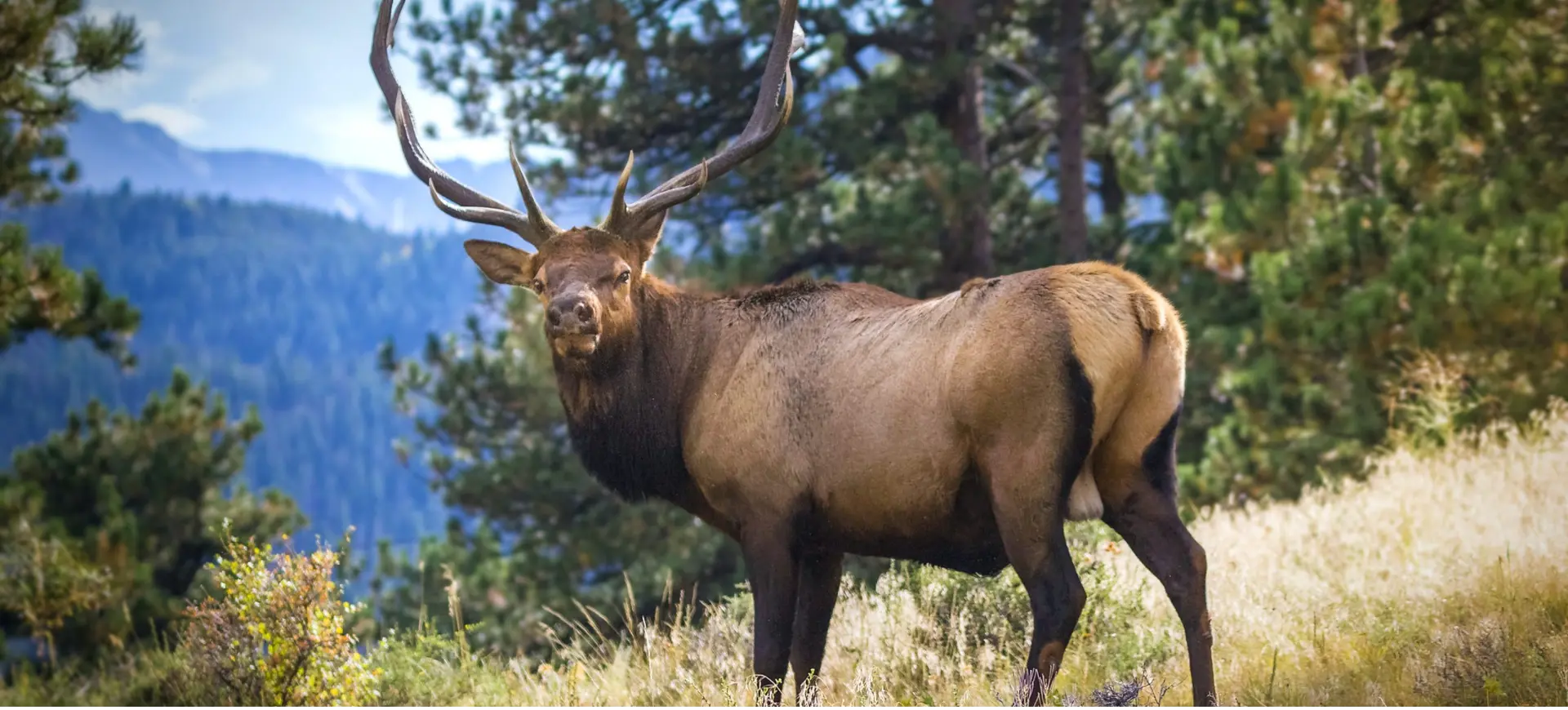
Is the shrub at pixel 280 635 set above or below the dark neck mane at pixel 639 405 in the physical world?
below

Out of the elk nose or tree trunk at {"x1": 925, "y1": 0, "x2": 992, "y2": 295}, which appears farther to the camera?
tree trunk at {"x1": 925, "y1": 0, "x2": 992, "y2": 295}

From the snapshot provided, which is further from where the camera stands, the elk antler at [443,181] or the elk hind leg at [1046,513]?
the elk antler at [443,181]

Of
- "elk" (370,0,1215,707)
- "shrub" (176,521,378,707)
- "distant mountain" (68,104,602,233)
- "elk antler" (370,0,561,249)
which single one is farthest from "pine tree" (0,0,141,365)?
"distant mountain" (68,104,602,233)

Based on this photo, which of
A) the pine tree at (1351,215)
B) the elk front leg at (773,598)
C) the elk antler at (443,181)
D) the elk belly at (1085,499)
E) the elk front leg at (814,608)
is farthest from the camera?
the pine tree at (1351,215)

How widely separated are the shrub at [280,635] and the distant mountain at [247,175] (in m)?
67.8

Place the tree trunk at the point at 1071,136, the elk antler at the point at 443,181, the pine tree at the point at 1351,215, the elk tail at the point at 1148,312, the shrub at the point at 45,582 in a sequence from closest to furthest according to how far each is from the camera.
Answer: the elk tail at the point at 1148,312
the elk antler at the point at 443,181
the pine tree at the point at 1351,215
the shrub at the point at 45,582
the tree trunk at the point at 1071,136

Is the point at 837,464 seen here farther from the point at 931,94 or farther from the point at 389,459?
the point at 389,459

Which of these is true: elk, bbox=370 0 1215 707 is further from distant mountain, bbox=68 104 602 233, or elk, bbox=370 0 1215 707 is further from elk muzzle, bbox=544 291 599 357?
distant mountain, bbox=68 104 602 233

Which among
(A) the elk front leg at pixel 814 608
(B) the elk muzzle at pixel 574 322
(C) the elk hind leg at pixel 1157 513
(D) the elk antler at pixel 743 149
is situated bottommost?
(A) the elk front leg at pixel 814 608

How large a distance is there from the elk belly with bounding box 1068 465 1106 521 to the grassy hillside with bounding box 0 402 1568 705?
60cm

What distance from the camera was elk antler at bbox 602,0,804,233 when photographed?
618 centimetres

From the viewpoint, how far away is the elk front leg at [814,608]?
18.7 ft

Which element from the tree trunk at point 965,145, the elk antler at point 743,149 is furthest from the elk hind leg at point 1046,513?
the tree trunk at point 965,145

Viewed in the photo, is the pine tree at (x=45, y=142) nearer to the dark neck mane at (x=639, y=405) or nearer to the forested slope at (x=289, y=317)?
the dark neck mane at (x=639, y=405)
